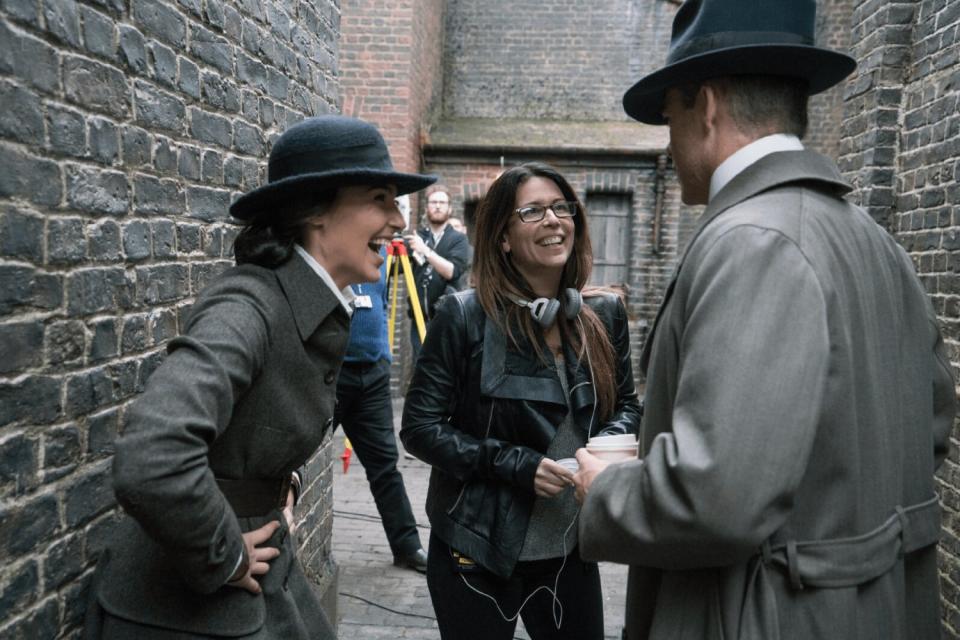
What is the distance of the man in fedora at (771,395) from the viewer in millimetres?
1304

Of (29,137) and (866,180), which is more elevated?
(866,180)

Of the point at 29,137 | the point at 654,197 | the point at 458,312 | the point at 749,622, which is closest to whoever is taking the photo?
the point at 749,622

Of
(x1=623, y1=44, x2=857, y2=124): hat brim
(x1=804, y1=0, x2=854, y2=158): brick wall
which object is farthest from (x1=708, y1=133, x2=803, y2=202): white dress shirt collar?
(x1=804, y1=0, x2=854, y2=158): brick wall

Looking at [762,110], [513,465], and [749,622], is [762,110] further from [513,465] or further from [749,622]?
[513,465]

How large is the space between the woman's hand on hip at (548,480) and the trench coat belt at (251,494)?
804mm

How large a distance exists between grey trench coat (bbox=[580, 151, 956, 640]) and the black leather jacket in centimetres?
75

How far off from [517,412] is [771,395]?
126 cm

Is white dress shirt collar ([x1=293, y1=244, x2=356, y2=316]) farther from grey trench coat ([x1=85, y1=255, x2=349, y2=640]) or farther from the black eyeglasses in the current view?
the black eyeglasses

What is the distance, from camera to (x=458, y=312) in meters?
2.57

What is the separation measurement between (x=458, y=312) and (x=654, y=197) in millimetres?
9627

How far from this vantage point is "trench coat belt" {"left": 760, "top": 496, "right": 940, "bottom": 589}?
1.41 m

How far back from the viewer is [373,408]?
4527 mm

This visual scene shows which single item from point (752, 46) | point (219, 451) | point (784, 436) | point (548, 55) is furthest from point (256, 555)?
point (548, 55)

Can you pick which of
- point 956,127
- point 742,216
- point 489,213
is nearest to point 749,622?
point 742,216
